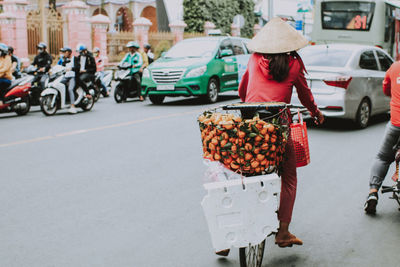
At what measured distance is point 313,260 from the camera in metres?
4.25

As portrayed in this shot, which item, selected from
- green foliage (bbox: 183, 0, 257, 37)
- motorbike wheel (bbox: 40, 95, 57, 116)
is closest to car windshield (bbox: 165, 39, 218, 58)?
motorbike wheel (bbox: 40, 95, 57, 116)

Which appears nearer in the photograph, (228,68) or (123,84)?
(228,68)

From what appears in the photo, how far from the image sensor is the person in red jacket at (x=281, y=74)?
396 cm

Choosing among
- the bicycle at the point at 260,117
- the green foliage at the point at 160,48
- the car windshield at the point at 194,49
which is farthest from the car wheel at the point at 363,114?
the green foliage at the point at 160,48

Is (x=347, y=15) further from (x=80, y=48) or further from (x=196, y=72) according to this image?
(x=80, y=48)

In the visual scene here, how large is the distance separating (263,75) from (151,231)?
1780mm

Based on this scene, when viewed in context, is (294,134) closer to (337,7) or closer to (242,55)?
(242,55)

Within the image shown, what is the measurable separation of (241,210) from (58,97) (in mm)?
10905

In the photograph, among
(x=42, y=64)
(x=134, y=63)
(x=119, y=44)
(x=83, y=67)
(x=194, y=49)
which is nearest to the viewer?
(x=83, y=67)

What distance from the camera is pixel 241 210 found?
340cm

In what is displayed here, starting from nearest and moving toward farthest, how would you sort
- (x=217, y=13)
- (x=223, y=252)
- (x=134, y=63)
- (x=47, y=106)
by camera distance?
(x=223, y=252) < (x=47, y=106) < (x=134, y=63) < (x=217, y=13)

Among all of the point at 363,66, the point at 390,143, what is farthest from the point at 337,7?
the point at 390,143

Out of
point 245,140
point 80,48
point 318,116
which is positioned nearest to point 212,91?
point 80,48

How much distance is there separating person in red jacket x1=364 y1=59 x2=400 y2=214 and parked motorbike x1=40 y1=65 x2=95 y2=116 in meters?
9.41
